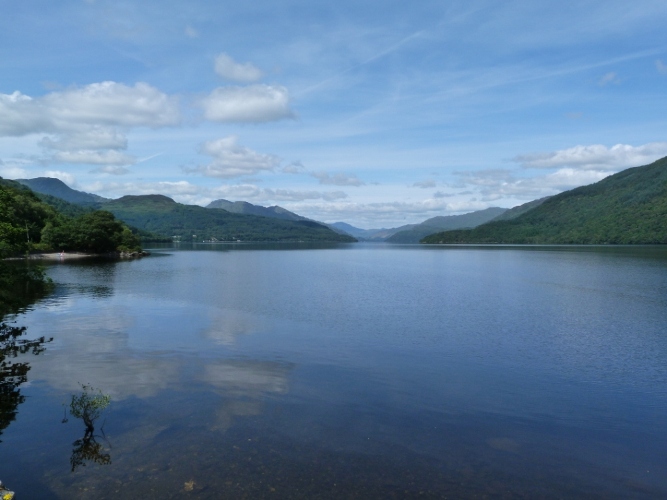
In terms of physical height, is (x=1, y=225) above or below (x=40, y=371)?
above

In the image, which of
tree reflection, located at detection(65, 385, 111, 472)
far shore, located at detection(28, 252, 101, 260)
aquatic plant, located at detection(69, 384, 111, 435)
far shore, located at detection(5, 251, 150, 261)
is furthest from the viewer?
far shore, located at detection(28, 252, 101, 260)

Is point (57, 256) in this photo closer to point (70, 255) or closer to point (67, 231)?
point (70, 255)

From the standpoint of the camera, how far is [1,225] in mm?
27953

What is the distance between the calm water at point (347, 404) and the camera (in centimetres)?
1336

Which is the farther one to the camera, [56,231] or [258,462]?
[56,231]

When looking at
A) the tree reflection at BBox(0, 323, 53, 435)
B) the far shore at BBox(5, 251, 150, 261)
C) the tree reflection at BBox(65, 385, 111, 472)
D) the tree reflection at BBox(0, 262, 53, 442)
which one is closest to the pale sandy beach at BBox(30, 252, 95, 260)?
the far shore at BBox(5, 251, 150, 261)

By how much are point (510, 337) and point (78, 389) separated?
1000 inches

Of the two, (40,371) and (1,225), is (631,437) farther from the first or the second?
(1,225)

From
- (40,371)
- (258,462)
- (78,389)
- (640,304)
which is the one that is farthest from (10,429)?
(640,304)

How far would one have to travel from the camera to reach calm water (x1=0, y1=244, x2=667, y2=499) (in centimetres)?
1336

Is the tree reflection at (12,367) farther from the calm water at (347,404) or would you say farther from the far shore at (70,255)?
the far shore at (70,255)

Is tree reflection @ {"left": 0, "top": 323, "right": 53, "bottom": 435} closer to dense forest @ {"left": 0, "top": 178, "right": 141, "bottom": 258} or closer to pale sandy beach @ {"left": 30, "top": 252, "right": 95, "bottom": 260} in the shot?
pale sandy beach @ {"left": 30, "top": 252, "right": 95, "bottom": 260}

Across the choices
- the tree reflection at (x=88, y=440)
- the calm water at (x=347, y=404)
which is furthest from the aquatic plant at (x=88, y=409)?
the calm water at (x=347, y=404)

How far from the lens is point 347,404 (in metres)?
19.2
